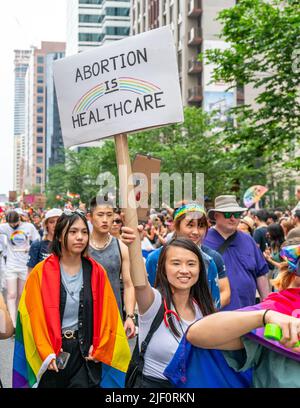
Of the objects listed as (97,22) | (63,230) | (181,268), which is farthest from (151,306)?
(97,22)

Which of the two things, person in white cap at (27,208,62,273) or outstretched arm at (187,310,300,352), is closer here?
outstretched arm at (187,310,300,352)

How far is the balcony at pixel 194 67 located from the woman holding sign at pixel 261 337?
5685 centimetres

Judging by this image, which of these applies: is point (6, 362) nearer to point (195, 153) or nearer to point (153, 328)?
point (153, 328)

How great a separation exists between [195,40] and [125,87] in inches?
2181

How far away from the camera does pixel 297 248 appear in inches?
110

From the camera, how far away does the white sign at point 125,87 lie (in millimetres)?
4211

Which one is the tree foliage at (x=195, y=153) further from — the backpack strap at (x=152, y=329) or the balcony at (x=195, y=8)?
the backpack strap at (x=152, y=329)

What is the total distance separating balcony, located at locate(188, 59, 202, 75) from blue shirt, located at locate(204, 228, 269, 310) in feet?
175

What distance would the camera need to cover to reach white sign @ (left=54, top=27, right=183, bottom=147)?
13.8 ft

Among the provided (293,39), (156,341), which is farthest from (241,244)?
(293,39)

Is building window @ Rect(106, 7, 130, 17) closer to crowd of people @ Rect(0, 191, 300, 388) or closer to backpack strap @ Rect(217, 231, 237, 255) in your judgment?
crowd of people @ Rect(0, 191, 300, 388)

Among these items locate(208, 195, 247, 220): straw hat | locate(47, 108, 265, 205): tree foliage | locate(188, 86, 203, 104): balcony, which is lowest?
locate(208, 195, 247, 220): straw hat

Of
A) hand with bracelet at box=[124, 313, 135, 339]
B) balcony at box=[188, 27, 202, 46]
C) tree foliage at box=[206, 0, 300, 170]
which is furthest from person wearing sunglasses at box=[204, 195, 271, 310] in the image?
balcony at box=[188, 27, 202, 46]

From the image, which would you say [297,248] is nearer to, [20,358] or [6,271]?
[20,358]
